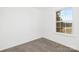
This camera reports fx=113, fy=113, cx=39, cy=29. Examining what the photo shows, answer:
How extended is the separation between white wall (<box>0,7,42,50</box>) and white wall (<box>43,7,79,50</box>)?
12cm

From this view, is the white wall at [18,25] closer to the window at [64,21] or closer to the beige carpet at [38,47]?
the beige carpet at [38,47]

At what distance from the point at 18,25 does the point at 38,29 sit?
306 mm

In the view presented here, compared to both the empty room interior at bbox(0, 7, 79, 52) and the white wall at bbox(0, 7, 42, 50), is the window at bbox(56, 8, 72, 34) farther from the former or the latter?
the white wall at bbox(0, 7, 42, 50)

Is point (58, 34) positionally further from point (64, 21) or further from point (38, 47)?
point (38, 47)

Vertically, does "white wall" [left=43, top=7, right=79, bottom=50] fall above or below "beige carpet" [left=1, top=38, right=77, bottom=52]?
above

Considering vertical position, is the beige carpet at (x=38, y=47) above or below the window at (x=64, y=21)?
below

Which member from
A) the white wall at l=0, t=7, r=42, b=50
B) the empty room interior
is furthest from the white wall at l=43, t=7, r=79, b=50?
the white wall at l=0, t=7, r=42, b=50

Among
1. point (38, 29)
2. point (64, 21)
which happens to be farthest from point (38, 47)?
point (64, 21)

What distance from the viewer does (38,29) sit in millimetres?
1725

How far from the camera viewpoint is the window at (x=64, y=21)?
1.66 metres

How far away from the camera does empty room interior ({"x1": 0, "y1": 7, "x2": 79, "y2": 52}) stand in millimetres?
1669

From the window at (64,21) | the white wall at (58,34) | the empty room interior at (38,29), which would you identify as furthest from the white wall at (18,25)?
the window at (64,21)
